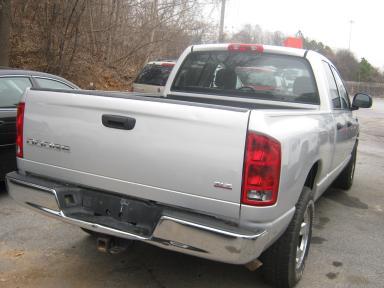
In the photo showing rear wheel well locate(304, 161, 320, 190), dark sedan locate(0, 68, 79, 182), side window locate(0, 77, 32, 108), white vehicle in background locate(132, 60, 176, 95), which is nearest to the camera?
rear wheel well locate(304, 161, 320, 190)

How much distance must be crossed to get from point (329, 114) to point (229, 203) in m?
2.00

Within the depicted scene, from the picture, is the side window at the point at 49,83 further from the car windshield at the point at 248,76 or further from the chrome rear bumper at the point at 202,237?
the chrome rear bumper at the point at 202,237

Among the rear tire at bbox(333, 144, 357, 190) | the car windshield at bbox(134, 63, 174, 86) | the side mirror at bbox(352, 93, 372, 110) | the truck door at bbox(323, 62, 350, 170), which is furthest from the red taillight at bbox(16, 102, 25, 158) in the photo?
the car windshield at bbox(134, 63, 174, 86)

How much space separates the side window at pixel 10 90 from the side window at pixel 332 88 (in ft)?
12.2

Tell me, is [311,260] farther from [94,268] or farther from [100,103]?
[100,103]

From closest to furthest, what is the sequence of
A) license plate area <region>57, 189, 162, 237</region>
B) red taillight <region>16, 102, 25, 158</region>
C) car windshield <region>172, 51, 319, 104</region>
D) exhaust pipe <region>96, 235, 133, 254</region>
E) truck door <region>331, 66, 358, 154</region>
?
1. license plate area <region>57, 189, 162, 237</region>
2. exhaust pipe <region>96, 235, 133, 254</region>
3. red taillight <region>16, 102, 25, 158</region>
4. car windshield <region>172, 51, 319, 104</region>
5. truck door <region>331, 66, 358, 154</region>

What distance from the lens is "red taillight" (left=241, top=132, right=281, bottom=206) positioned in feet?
9.13

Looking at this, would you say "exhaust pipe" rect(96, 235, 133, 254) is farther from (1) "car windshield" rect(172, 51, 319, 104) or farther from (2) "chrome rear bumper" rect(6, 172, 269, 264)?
(1) "car windshield" rect(172, 51, 319, 104)

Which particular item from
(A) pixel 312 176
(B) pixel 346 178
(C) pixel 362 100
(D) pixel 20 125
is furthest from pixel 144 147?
(B) pixel 346 178

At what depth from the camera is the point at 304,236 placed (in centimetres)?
391

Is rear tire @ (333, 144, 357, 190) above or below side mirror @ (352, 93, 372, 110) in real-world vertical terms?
below

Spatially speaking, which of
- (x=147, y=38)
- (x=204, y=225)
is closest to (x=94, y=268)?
(x=204, y=225)

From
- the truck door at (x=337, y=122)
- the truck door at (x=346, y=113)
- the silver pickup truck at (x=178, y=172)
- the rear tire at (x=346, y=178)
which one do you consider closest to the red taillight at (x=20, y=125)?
the silver pickup truck at (x=178, y=172)

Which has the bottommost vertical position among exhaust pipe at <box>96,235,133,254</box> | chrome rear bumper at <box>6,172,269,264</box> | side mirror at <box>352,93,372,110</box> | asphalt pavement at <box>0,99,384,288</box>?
asphalt pavement at <box>0,99,384,288</box>
